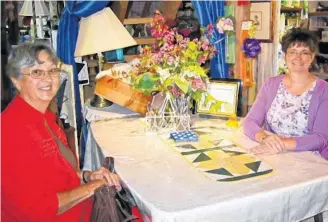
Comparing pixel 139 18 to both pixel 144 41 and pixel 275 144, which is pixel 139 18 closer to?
pixel 144 41

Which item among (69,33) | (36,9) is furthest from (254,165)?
(36,9)

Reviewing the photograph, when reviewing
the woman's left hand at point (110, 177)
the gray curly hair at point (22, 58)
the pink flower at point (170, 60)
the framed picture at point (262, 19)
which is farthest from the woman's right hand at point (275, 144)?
the framed picture at point (262, 19)

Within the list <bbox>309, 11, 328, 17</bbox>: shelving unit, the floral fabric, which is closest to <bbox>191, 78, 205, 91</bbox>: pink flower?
the floral fabric

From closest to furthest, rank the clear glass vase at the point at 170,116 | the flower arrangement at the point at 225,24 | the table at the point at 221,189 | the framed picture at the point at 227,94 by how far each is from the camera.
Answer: the table at the point at 221,189 < the clear glass vase at the point at 170,116 < the framed picture at the point at 227,94 < the flower arrangement at the point at 225,24

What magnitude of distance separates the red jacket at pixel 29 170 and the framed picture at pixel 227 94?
1.05m

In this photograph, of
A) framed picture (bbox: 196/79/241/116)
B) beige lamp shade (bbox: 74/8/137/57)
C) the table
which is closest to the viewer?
the table

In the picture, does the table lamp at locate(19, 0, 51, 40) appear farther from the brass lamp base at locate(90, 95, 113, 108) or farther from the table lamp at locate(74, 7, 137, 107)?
the brass lamp base at locate(90, 95, 113, 108)

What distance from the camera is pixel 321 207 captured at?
1414 mm

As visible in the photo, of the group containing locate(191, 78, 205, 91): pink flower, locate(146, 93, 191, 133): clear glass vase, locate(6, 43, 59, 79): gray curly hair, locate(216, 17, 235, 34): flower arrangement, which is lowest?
locate(146, 93, 191, 133): clear glass vase

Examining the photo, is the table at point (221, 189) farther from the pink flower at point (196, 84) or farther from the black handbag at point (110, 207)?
the pink flower at point (196, 84)

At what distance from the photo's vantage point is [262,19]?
3.04 meters

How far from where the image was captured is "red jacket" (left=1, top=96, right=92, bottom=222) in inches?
48.2

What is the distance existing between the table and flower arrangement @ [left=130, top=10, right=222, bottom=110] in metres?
0.37

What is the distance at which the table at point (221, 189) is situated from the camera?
1192 mm
